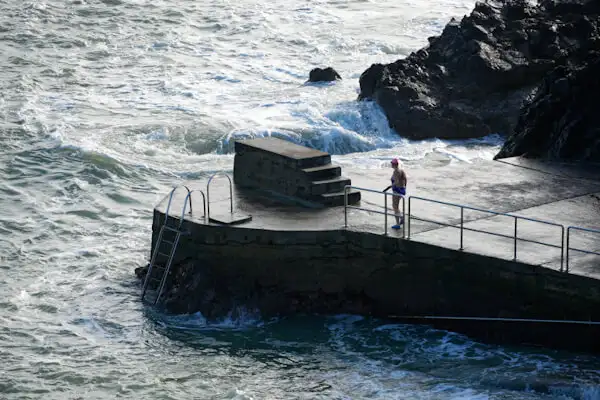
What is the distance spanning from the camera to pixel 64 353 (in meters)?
19.2

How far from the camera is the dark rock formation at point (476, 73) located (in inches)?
1299

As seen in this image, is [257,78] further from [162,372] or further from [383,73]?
[162,372]

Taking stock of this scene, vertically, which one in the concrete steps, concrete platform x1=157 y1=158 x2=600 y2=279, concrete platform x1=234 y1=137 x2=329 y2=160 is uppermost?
concrete platform x1=234 y1=137 x2=329 y2=160

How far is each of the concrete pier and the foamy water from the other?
1.21 feet

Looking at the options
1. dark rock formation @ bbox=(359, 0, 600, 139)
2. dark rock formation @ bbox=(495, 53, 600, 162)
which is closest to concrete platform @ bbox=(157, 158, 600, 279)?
dark rock formation @ bbox=(495, 53, 600, 162)

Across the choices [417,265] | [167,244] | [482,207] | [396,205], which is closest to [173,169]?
[167,244]

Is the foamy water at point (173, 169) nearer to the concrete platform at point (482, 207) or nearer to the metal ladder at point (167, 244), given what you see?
the metal ladder at point (167, 244)

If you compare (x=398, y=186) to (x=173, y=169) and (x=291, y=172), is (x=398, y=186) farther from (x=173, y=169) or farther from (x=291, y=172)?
(x=173, y=169)

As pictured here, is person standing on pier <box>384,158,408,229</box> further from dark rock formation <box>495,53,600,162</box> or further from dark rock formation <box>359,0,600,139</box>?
dark rock formation <box>359,0,600,139</box>

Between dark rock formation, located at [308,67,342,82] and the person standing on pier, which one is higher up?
dark rock formation, located at [308,67,342,82]

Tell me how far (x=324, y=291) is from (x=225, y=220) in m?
2.10

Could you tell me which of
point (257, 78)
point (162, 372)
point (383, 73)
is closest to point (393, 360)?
point (162, 372)

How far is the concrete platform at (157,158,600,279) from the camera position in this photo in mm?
19344

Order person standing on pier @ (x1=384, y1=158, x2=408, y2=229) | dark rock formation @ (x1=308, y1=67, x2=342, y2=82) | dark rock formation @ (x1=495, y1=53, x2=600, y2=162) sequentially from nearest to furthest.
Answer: person standing on pier @ (x1=384, y1=158, x2=408, y2=229)
dark rock formation @ (x1=495, y1=53, x2=600, y2=162)
dark rock formation @ (x1=308, y1=67, x2=342, y2=82)
